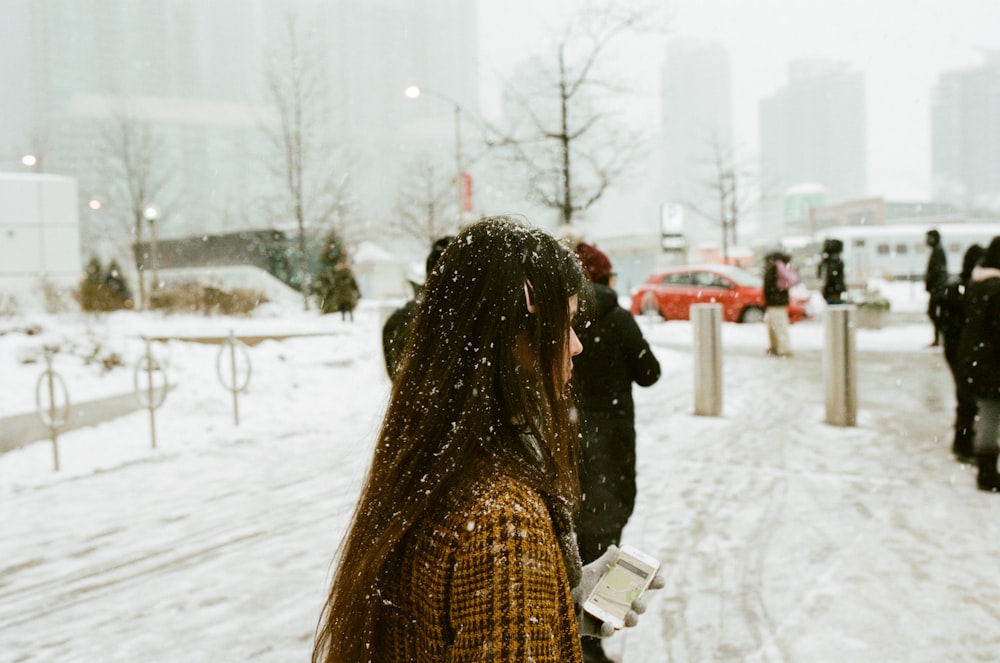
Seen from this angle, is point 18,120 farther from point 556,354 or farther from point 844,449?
point 556,354

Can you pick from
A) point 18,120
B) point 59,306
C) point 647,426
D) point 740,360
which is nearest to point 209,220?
point 18,120

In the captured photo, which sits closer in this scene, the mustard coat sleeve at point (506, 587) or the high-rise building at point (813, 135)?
the mustard coat sleeve at point (506, 587)

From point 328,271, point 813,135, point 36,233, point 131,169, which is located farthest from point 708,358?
point 813,135

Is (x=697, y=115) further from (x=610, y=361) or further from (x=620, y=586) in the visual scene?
(x=620, y=586)

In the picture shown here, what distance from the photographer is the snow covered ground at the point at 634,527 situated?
4.00 m

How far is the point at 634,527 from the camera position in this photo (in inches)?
220

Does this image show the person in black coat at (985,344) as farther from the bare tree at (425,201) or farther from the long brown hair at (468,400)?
the bare tree at (425,201)

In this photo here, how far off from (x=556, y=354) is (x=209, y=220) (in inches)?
1792

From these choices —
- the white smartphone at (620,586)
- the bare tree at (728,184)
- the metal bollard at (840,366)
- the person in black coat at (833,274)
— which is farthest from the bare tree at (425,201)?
the white smartphone at (620,586)

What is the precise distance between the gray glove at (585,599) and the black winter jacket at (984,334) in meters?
5.15

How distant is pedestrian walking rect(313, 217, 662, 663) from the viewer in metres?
1.17

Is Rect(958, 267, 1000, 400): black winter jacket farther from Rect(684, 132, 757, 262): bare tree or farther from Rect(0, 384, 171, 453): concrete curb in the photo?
Rect(684, 132, 757, 262): bare tree

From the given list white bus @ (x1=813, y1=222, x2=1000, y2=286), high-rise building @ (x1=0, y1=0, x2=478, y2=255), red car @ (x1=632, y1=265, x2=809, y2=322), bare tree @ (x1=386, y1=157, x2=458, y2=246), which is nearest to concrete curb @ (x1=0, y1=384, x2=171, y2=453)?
high-rise building @ (x1=0, y1=0, x2=478, y2=255)

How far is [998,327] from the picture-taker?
575 centimetres
